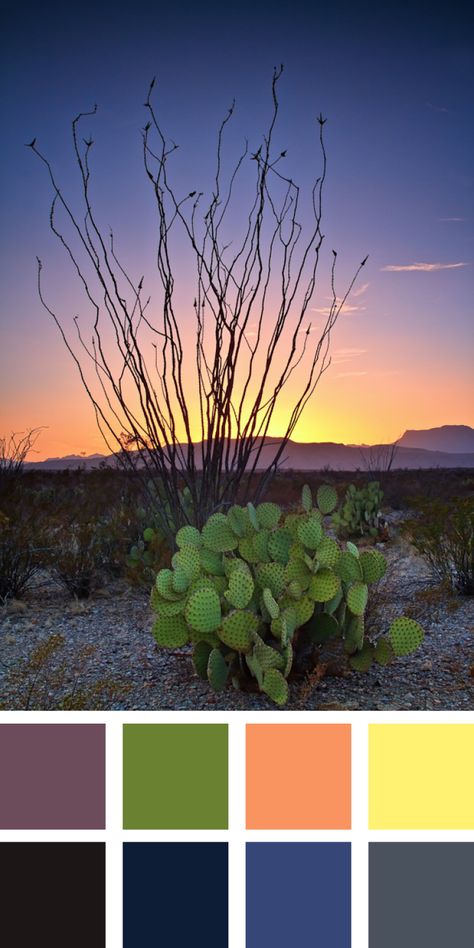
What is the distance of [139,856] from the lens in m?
1.79

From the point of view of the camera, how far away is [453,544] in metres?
5.95

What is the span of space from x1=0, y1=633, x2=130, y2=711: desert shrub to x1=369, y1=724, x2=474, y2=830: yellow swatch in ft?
4.70

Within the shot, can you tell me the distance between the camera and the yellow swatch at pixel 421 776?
5.96 ft

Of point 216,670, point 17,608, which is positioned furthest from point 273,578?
point 17,608

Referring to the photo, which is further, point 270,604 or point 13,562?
point 13,562

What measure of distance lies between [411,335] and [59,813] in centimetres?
547

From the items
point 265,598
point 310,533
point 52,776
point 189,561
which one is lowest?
point 52,776

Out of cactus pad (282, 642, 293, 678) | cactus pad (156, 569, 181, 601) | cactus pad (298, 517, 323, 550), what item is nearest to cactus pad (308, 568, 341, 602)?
cactus pad (298, 517, 323, 550)

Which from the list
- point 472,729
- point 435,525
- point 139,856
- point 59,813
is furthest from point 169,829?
point 435,525

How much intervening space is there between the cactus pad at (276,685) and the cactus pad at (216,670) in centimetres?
23

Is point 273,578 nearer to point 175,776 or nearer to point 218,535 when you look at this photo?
point 218,535

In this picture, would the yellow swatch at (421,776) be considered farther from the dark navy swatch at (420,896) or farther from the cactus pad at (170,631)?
the cactus pad at (170,631)

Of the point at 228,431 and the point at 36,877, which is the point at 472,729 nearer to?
the point at 36,877

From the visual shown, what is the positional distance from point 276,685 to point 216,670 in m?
0.29
